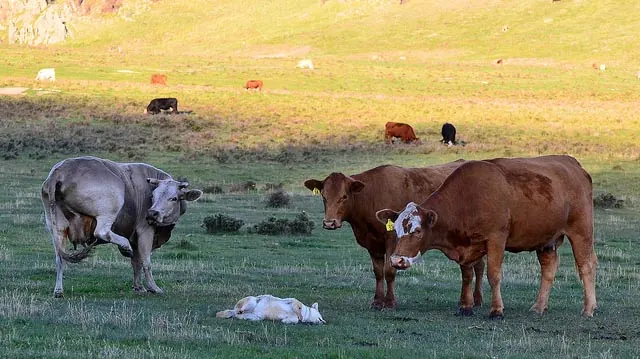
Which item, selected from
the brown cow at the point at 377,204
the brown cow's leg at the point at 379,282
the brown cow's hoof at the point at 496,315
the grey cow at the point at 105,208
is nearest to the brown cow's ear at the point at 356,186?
the brown cow at the point at 377,204

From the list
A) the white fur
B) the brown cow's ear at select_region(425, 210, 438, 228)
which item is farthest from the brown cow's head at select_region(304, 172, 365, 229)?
the brown cow's ear at select_region(425, 210, 438, 228)

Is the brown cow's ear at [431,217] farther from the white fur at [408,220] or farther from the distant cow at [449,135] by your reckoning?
the distant cow at [449,135]

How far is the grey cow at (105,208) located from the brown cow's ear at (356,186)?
2244 mm

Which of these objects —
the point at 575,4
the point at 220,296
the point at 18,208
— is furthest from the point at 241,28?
the point at 220,296

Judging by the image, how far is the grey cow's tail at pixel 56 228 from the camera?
12.0m

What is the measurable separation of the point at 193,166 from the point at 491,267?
26.7 m

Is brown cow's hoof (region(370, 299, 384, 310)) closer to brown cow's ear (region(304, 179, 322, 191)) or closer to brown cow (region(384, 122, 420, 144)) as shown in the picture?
brown cow's ear (region(304, 179, 322, 191))

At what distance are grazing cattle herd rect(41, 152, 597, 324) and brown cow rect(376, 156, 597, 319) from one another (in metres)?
0.01

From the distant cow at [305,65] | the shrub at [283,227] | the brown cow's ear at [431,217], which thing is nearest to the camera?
the brown cow's ear at [431,217]

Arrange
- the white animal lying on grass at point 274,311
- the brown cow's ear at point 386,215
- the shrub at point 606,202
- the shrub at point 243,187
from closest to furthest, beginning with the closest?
1. the white animal lying on grass at point 274,311
2. the brown cow's ear at point 386,215
3. the shrub at point 606,202
4. the shrub at point 243,187

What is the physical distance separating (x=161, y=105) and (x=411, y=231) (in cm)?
4267

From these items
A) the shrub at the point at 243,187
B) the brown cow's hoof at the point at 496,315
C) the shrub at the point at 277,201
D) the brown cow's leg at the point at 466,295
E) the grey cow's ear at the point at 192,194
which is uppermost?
the grey cow's ear at the point at 192,194

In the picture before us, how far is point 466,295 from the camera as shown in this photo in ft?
40.3

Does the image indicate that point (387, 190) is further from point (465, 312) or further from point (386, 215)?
point (465, 312)
